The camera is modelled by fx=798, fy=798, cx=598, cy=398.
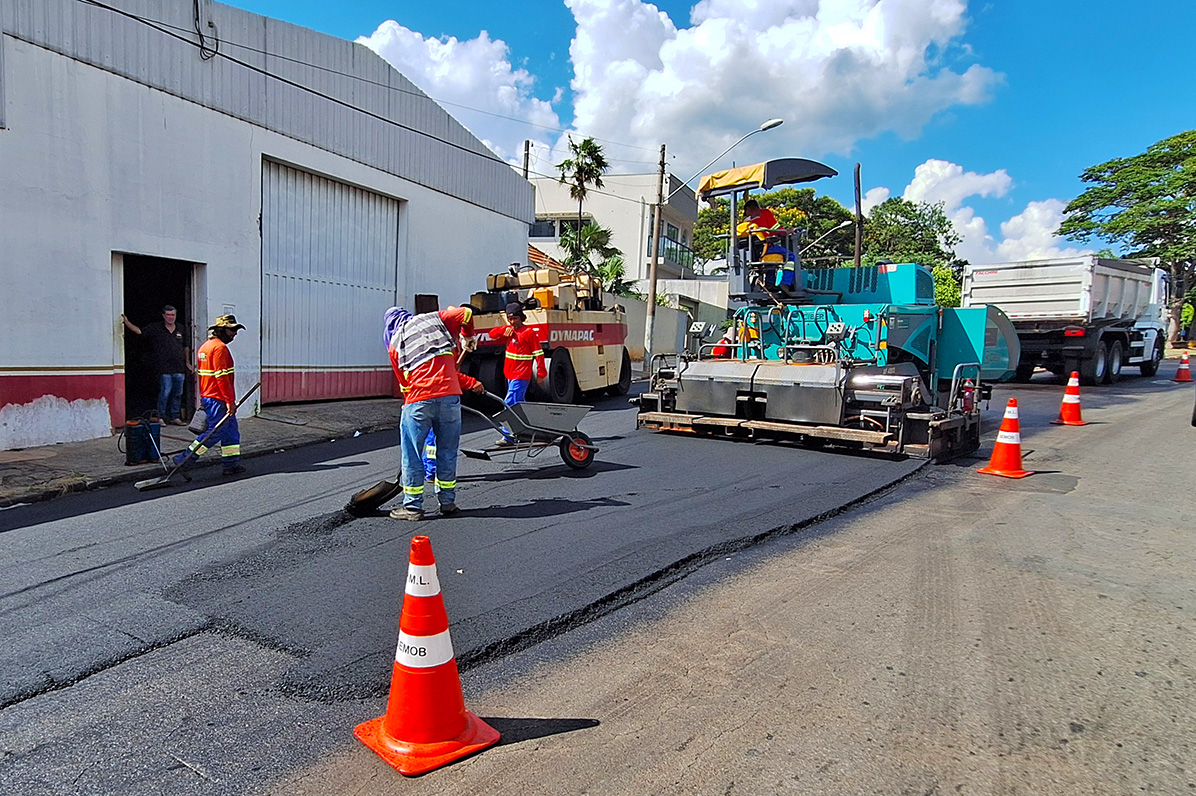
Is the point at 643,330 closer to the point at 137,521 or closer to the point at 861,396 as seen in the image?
the point at 861,396

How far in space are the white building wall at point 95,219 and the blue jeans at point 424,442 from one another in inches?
213

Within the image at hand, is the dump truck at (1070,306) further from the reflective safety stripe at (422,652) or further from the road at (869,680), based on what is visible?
the reflective safety stripe at (422,652)

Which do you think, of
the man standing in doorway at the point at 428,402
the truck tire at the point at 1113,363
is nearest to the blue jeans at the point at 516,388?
the man standing in doorway at the point at 428,402

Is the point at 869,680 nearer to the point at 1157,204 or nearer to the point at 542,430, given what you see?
the point at 542,430

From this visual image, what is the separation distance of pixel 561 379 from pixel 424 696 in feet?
33.1

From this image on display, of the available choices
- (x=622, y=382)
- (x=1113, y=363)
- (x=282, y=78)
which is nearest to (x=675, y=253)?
(x=1113, y=363)

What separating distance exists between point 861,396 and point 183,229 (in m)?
8.61

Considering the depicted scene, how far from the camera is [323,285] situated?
1302 centimetres

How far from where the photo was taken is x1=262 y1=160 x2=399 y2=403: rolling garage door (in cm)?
1205

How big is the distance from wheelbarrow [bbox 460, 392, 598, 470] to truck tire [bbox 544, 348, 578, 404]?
15.1 feet

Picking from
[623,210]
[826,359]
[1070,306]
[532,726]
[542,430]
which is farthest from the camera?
[623,210]

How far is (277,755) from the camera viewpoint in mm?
2814

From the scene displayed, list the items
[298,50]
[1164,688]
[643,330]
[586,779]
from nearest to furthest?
[586,779] → [1164,688] → [298,50] → [643,330]

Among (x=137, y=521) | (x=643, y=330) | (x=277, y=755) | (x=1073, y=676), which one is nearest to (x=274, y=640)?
(x=277, y=755)
